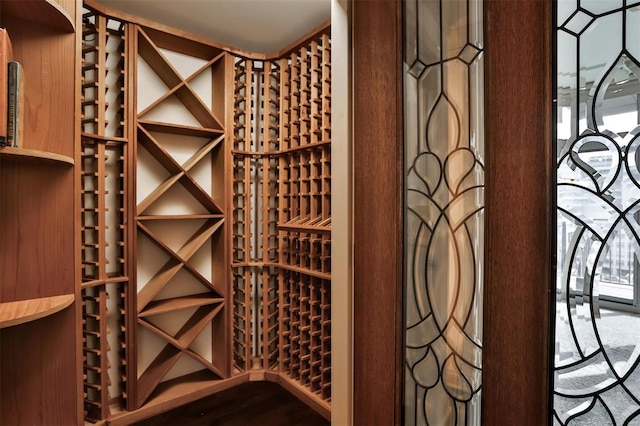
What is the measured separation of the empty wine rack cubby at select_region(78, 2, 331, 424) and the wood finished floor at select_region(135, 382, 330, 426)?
0.25 feet

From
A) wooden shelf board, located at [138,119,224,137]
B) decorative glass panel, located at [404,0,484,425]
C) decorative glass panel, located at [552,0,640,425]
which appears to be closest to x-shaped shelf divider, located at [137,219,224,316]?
wooden shelf board, located at [138,119,224,137]

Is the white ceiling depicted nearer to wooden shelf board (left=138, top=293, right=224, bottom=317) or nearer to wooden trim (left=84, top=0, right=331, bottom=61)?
wooden trim (left=84, top=0, right=331, bottom=61)

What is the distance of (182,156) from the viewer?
2.60 metres

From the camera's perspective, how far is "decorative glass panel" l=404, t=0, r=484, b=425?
45.6 inches

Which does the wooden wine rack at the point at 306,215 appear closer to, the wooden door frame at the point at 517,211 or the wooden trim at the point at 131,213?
the wooden trim at the point at 131,213

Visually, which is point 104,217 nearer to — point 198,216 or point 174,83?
point 198,216

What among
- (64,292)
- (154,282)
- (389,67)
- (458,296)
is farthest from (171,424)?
(389,67)

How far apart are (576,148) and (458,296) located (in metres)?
0.56

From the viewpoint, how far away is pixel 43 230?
1124 mm

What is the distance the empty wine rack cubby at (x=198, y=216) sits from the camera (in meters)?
2.17

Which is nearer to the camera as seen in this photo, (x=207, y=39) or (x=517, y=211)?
(x=517, y=211)

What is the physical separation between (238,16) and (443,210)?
6.22ft

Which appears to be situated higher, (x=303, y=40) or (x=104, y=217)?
(x=303, y=40)

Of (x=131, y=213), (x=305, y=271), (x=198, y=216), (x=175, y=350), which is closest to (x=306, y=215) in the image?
(x=305, y=271)
